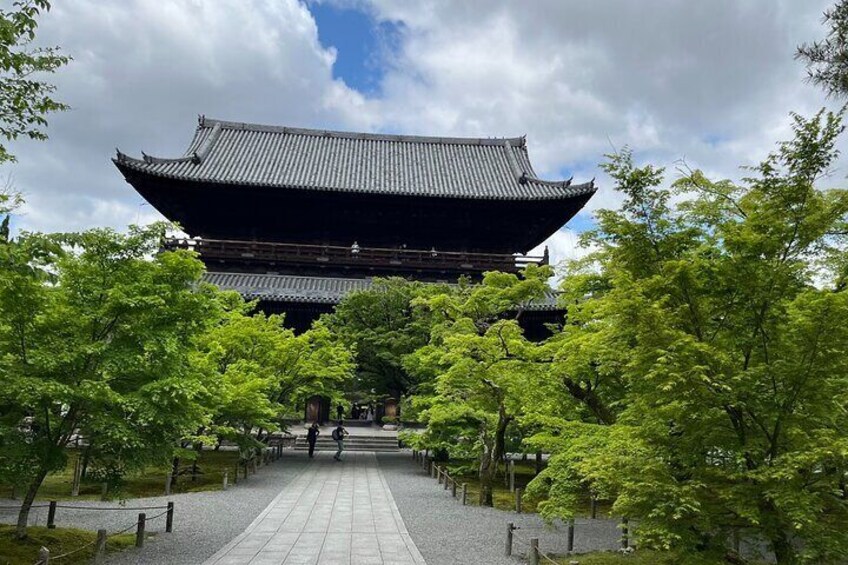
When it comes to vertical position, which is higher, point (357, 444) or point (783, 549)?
point (783, 549)

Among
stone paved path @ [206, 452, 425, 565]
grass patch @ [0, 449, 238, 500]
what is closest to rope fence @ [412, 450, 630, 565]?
stone paved path @ [206, 452, 425, 565]

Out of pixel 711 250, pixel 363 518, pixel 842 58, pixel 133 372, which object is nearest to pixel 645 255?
pixel 711 250

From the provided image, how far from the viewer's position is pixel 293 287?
1029 inches

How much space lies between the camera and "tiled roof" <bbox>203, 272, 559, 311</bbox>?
81.1 ft

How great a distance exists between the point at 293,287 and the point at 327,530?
51.0 ft

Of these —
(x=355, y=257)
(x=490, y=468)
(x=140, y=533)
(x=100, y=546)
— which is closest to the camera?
(x=100, y=546)

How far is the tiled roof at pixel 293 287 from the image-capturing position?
2473 centimetres

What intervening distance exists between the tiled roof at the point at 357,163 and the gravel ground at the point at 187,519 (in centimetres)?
1488

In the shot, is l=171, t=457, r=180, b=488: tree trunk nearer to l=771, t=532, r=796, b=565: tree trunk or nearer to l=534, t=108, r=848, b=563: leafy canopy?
l=534, t=108, r=848, b=563: leafy canopy

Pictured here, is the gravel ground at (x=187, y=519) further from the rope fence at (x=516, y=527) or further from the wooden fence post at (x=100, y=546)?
the rope fence at (x=516, y=527)

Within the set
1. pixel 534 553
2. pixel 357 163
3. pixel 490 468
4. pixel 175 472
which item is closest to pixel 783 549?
pixel 534 553

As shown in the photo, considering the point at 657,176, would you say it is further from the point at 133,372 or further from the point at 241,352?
the point at 241,352

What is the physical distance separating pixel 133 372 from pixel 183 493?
8.23 metres

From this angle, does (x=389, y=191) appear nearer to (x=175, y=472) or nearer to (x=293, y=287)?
(x=293, y=287)
